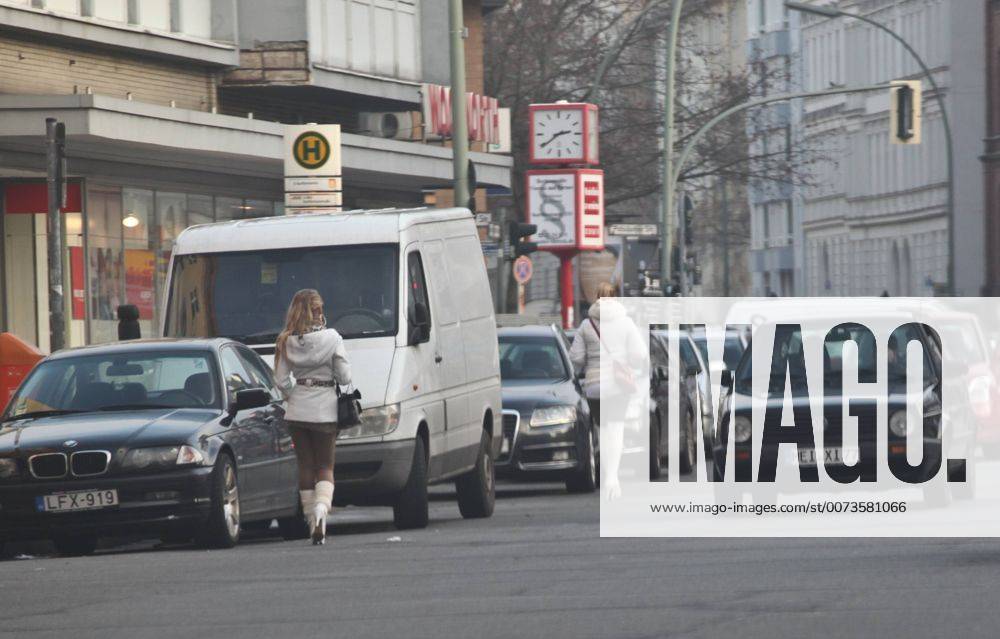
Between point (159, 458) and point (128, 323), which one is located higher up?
point (128, 323)

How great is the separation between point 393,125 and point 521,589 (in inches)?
1167

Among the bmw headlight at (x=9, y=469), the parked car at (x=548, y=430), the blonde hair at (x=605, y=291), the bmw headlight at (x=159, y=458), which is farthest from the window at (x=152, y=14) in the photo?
the bmw headlight at (x=159, y=458)

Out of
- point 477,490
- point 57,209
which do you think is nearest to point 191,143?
point 57,209

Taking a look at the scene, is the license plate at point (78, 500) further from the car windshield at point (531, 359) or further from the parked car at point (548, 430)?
the car windshield at point (531, 359)

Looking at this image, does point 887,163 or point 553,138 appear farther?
point 887,163

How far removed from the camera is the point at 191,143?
31453 mm

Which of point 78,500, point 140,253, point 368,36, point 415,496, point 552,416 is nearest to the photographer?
point 78,500

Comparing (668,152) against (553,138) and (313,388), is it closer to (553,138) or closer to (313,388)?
(553,138)

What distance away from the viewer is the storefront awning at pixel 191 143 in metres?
28.4

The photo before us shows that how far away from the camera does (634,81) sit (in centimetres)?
5303

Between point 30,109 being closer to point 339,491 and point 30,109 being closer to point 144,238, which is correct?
point 144,238

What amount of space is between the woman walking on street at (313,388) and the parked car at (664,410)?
8.25 metres

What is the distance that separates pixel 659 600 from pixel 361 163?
26.2 metres

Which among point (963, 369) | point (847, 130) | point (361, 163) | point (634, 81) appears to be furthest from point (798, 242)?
point (963, 369)
